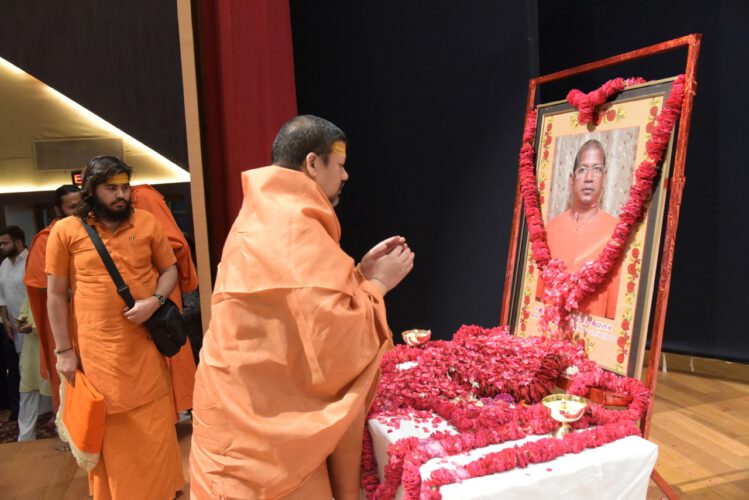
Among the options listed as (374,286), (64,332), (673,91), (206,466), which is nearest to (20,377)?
(64,332)

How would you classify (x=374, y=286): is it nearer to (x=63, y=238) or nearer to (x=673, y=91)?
(x=673, y=91)

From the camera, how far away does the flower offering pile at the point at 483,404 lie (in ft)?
4.73

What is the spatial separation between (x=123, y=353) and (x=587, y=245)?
2.11m

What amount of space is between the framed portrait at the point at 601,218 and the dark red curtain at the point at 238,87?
157 cm

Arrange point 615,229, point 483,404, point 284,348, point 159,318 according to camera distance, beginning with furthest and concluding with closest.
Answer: point 159,318, point 615,229, point 483,404, point 284,348

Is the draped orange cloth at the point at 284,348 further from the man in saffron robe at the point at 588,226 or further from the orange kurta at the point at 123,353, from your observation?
the orange kurta at the point at 123,353

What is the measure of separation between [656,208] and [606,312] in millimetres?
397

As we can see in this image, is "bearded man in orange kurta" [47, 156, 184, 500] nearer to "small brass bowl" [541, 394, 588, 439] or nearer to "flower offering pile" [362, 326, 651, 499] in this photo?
"flower offering pile" [362, 326, 651, 499]

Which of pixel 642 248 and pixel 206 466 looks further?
pixel 642 248

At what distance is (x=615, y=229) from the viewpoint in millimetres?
1967

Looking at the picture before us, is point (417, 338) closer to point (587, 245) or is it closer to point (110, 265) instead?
point (587, 245)

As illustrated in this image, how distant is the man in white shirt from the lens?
3.76 meters

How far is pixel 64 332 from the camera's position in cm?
265

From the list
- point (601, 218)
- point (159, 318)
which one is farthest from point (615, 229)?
point (159, 318)
